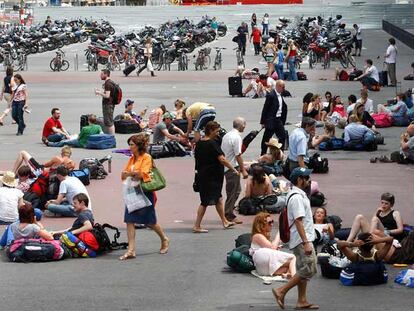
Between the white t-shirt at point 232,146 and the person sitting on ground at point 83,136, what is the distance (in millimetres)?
9135

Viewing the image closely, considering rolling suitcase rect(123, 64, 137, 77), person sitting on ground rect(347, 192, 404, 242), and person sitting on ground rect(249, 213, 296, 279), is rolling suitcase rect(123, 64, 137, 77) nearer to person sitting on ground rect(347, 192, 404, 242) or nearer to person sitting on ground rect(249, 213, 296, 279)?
person sitting on ground rect(347, 192, 404, 242)

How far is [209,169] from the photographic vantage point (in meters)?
17.6

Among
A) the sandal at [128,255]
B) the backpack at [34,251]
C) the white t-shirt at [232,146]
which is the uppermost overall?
the white t-shirt at [232,146]

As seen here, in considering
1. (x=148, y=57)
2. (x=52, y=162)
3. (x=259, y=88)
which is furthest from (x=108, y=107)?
(x=148, y=57)

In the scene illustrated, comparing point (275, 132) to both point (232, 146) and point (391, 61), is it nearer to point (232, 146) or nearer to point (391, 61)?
point (232, 146)

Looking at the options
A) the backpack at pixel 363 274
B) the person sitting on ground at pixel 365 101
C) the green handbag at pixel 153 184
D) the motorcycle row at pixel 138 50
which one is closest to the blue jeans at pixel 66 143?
the person sitting on ground at pixel 365 101

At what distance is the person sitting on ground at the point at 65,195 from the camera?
18.8 metres

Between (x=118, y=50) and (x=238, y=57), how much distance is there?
5.91 m

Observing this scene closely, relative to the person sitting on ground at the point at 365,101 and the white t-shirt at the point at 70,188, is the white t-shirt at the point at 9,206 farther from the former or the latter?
the person sitting on ground at the point at 365,101

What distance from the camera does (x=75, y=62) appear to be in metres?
53.3

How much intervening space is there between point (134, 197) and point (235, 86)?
22747 mm

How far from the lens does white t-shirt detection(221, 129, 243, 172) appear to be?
1833 centimetres

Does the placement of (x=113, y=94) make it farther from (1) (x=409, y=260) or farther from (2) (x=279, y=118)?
(1) (x=409, y=260)

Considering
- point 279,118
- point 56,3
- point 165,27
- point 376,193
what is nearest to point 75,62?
point 165,27
